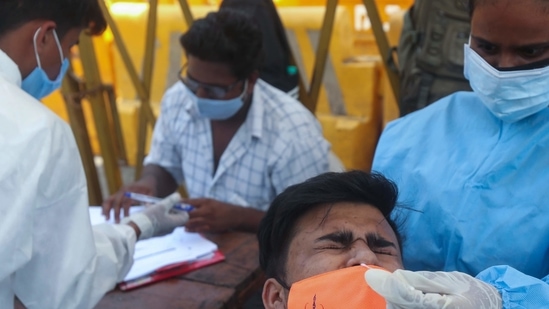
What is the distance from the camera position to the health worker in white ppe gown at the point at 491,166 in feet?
4.62

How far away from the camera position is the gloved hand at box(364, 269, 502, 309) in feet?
3.47

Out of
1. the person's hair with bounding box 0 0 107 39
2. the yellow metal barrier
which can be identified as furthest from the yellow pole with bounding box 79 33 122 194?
the yellow metal barrier

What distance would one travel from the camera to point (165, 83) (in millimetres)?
5016

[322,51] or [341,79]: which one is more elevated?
[322,51]

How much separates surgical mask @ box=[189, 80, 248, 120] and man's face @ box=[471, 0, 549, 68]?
1097 millimetres

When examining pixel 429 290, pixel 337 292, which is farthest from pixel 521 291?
pixel 337 292

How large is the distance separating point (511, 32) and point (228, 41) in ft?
4.01

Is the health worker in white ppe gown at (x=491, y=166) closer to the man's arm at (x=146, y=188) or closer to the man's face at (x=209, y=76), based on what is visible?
the man's face at (x=209, y=76)

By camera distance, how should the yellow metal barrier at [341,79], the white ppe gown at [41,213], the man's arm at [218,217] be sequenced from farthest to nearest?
the yellow metal barrier at [341,79] < the man's arm at [218,217] < the white ppe gown at [41,213]

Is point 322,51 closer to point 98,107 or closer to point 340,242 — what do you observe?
point 98,107

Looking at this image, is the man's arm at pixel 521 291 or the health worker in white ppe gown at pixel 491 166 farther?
the health worker in white ppe gown at pixel 491 166

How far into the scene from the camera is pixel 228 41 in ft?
7.90

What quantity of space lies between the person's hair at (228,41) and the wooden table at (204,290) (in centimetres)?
76

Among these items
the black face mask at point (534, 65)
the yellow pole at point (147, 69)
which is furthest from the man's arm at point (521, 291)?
the yellow pole at point (147, 69)
